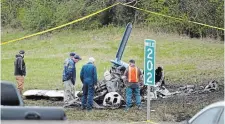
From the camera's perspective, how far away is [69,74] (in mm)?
16516

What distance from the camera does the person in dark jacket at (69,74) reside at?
16.5 metres

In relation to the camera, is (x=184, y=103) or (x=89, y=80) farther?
(x=184, y=103)

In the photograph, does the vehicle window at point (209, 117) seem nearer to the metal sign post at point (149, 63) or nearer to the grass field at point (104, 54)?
the metal sign post at point (149, 63)

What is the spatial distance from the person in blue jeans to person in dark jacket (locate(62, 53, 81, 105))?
1534mm

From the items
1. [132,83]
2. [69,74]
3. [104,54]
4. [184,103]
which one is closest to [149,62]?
[132,83]

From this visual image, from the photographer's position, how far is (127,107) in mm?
16500

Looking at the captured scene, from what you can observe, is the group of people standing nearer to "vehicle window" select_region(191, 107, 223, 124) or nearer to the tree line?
"vehicle window" select_region(191, 107, 223, 124)

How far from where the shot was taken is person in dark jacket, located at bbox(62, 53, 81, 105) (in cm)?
1645

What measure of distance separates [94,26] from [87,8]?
9.51 feet

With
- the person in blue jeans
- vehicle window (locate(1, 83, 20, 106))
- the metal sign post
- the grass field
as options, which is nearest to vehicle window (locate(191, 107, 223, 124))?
vehicle window (locate(1, 83, 20, 106))

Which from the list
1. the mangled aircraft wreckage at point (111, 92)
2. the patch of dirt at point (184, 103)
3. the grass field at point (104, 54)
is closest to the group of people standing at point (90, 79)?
the mangled aircraft wreckage at point (111, 92)

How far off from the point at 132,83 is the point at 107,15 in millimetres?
22062

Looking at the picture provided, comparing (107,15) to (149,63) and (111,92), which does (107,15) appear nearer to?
(111,92)

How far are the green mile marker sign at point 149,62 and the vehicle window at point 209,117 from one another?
451 cm
